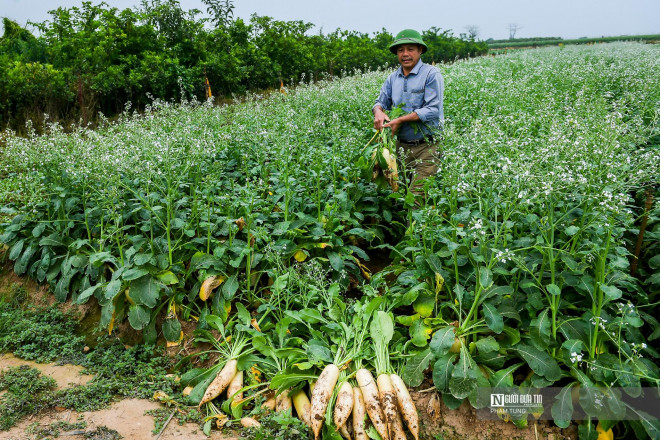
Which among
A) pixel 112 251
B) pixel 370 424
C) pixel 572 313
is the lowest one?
pixel 370 424

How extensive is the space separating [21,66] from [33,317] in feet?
27.8

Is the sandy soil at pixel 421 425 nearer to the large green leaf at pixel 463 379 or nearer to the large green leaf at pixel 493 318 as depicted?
the large green leaf at pixel 463 379

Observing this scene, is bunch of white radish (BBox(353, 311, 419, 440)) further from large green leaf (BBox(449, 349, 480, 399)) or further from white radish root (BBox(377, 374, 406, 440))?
large green leaf (BBox(449, 349, 480, 399))

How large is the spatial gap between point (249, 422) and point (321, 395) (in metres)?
0.60

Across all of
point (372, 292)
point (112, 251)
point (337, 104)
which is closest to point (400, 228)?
point (372, 292)

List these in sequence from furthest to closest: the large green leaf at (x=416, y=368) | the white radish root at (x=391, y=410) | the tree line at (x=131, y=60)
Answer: the tree line at (x=131, y=60) < the large green leaf at (x=416, y=368) < the white radish root at (x=391, y=410)

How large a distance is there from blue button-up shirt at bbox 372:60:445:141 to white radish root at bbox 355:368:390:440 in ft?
9.89

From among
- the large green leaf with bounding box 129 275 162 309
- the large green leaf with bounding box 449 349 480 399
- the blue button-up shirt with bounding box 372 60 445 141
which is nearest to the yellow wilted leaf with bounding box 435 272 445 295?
the large green leaf with bounding box 449 349 480 399


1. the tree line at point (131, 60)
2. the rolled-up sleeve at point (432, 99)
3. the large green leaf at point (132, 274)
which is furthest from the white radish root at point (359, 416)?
the tree line at point (131, 60)

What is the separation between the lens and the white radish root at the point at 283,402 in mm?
3207

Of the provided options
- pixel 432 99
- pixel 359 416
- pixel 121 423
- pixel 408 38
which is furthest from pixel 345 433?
pixel 408 38

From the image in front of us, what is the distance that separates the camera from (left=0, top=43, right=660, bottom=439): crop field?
9.58 feet

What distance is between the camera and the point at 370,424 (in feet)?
9.94

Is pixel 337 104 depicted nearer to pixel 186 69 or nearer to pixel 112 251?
pixel 112 251
